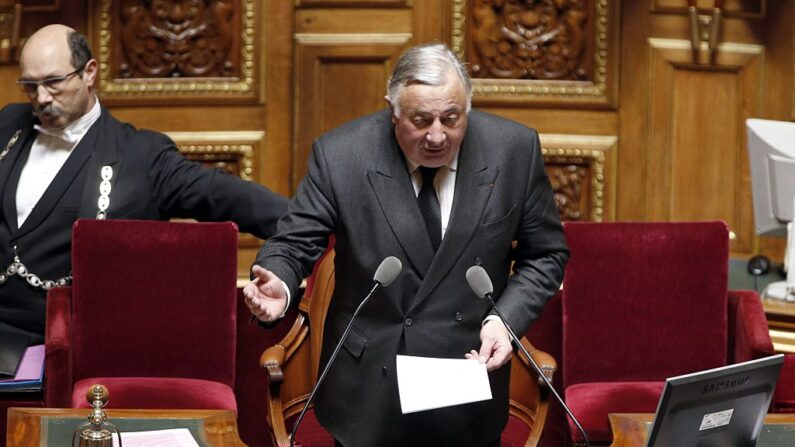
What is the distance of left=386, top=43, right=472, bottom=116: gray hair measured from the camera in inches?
102

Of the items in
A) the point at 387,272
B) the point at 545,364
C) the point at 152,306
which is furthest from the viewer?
the point at 152,306

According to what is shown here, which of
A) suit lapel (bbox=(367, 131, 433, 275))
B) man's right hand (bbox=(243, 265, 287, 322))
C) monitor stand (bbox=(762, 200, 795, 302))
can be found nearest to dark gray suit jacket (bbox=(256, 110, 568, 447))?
suit lapel (bbox=(367, 131, 433, 275))

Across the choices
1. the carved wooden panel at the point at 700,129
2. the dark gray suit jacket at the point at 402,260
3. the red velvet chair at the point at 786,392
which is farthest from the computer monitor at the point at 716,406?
the carved wooden panel at the point at 700,129

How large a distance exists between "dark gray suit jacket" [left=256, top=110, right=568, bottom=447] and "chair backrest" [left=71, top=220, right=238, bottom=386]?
1.17 m

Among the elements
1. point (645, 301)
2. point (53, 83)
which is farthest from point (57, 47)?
point (645, 301)

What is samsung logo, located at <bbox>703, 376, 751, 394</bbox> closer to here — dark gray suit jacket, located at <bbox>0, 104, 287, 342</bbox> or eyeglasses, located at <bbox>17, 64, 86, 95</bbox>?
dark gray suit jacket, located at <bbox>0, 104, 287, 342</bbox>

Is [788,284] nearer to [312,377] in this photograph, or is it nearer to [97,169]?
[312,377]

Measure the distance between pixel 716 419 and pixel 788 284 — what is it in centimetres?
219

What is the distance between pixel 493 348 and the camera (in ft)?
8.36

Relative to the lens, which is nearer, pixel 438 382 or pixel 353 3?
pixel 438 382

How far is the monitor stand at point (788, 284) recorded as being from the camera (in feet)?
14.1

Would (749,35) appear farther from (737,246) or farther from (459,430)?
(459,430)

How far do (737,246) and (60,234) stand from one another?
2.91m

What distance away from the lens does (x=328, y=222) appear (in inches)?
109
